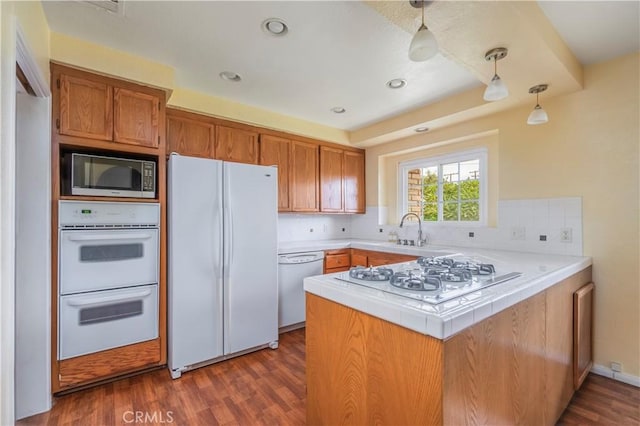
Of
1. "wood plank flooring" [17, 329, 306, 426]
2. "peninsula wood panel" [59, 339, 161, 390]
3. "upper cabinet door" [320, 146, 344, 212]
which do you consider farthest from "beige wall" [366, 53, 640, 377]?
"peninsula wood panel" [59, 339, 161, 390]

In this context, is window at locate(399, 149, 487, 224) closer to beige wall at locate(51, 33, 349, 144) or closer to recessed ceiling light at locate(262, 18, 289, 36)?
beige wall at locate(51, 33, 349, 144)

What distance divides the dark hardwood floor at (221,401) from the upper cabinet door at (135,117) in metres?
1.78

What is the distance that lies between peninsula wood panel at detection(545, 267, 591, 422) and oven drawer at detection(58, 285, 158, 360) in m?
2.59

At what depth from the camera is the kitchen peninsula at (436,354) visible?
0.90 meters

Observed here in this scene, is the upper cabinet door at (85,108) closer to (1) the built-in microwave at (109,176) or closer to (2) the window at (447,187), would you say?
(1) the built-in microwave at (109,176)

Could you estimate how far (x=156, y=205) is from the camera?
226 centimetres

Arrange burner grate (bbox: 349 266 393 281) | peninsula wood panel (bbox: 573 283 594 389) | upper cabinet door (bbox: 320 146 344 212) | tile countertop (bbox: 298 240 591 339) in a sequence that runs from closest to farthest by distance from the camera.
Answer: tile countertop (bbox: 298 240 591 339) → burner grate (bbox: 349 266 393 281) → peninsula wood panel (bbox: 573 283 594 389) → upper cabinet door (bbox: 320 146 344 212)

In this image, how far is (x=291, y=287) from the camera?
9.94 feet

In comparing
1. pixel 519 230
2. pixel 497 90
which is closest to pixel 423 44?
pixel 497 90

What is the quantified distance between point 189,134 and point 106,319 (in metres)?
1.68

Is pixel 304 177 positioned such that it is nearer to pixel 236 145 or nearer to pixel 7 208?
pixel 236 145

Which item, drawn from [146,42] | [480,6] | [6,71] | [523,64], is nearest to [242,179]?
[146,42]

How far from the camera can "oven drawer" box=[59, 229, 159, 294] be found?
1939 mm

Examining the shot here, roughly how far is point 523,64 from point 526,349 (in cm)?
171
